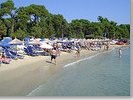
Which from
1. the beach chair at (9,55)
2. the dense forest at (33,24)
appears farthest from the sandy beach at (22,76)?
the dense forest at (33,24)

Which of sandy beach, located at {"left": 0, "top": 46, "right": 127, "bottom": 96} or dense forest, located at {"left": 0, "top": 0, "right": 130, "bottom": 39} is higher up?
dense forest, located at {"left": 0, "top": 0, "right": 130, "bottom": 39}

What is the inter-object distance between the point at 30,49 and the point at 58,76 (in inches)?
328

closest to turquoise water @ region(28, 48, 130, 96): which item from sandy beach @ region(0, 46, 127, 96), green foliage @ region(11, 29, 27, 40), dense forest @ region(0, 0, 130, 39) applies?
sandy beach @ region(0, 46, 127, 96)

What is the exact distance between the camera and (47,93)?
36.6ft

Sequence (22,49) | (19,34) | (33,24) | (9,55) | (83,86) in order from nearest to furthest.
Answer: (83,86) < (9,55) < (22,49) < (19,34) < (33,24)

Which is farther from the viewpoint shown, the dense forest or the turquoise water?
the dense forest

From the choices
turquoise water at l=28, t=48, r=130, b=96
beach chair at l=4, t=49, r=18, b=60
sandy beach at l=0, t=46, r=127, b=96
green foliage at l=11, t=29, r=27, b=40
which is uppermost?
green foliage at l=11, t=29, r=27, b=40

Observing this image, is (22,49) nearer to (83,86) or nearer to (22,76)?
(22,76)

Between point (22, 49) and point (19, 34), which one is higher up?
point (19, 34)

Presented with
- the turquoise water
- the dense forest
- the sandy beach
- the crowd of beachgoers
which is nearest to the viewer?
the sandy beach

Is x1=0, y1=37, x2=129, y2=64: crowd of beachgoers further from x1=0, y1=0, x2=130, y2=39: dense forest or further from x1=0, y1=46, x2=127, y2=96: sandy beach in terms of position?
x1=0, y1=0, x2=130, y2=39: dense forest

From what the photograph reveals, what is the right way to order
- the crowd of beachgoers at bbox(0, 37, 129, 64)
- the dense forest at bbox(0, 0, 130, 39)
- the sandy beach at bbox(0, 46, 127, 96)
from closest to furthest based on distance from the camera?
the sandy beach at bbox(0, 46, 127, 96), the crowd of beachgoers at bbox(0, 37, 129, 64), the dense forest at bbox(0, 0, 130, 39)

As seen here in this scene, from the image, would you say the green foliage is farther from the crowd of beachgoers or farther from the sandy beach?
the sandy beach

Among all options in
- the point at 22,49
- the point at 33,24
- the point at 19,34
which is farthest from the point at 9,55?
the point at 33,24
